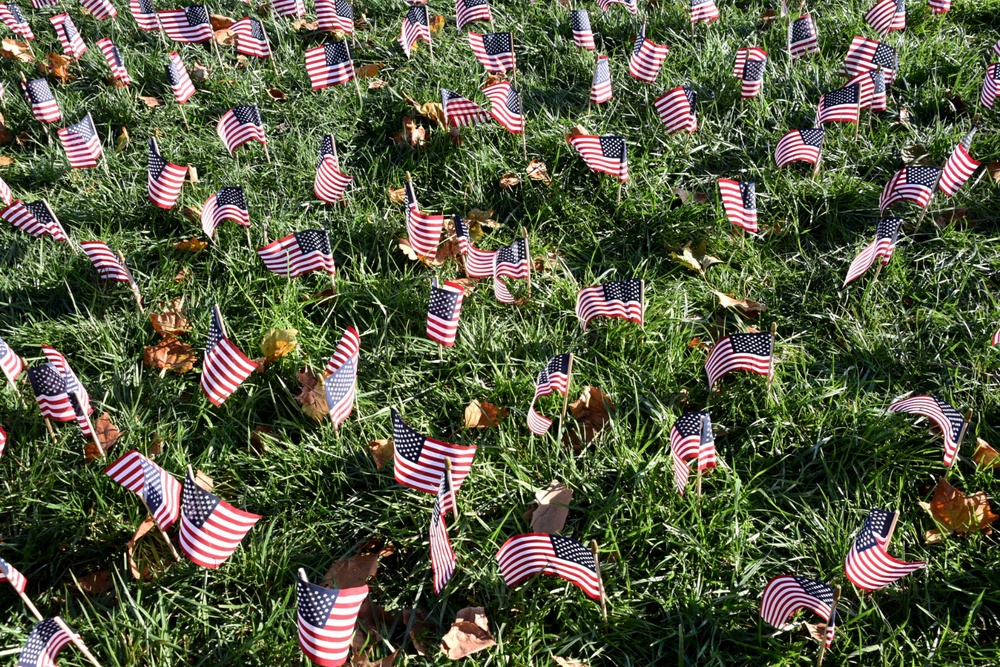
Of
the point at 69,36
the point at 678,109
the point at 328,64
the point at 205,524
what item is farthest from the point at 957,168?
the point at 69,36

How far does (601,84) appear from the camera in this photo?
17.1 ft

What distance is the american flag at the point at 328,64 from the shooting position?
5434mm

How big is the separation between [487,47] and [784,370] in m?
2.69

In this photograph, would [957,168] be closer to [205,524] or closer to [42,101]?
[205,524]

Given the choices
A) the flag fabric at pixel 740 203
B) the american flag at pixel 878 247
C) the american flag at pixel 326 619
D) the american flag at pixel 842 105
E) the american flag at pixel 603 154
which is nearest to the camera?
the american flag at pixel 326 619

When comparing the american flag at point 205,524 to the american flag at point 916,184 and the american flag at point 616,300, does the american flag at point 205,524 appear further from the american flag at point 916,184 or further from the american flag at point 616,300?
the american flag at point 916,184

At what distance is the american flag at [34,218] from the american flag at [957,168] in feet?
14.0

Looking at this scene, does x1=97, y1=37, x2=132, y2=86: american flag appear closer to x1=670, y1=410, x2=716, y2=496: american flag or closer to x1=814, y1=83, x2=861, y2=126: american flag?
x1=814, y1=83, x2=861, y2=126: american flag

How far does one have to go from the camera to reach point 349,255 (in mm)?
4617

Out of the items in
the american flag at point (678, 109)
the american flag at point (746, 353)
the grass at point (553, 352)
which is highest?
the american flag at point (678, 109)

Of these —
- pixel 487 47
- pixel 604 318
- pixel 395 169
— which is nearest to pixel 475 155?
pixel 395 169

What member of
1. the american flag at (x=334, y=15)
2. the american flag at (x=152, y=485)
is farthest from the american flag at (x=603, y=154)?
the american flag at (x=152, y=485)

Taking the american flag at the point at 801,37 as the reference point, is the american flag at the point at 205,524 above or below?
below

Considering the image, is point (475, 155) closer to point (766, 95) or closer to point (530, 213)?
point (530, 213)
